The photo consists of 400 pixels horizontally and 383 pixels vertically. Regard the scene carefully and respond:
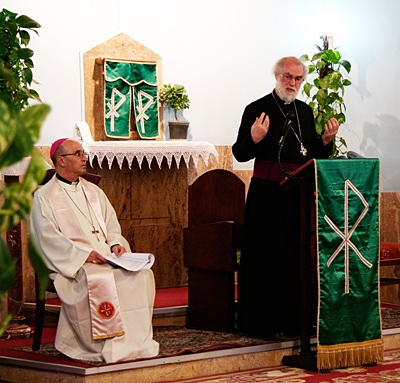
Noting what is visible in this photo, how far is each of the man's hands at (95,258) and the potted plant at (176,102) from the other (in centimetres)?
237

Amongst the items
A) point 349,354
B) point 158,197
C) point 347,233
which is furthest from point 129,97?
point 349,354

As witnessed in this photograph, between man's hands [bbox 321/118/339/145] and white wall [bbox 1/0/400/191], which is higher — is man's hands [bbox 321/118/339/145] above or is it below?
below

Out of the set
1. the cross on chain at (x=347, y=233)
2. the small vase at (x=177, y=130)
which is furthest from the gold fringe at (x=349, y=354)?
the small vase at (x=177, y=130)

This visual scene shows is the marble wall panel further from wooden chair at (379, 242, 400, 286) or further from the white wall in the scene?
wooden chair at (379, 242, 400, 286)

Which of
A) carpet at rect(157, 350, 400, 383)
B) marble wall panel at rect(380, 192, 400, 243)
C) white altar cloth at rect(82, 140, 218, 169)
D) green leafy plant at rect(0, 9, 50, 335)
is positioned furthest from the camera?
marble wall panel at rect(380, 192, 400, 243)

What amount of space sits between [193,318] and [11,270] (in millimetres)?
4630

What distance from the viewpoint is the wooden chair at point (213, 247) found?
15.8 ft

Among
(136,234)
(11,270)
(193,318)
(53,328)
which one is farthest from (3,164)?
(136,234)

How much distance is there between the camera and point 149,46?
6.56 meters

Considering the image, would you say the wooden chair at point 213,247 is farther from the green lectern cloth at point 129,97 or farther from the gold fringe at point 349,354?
the green lectern cloth at point 129,97

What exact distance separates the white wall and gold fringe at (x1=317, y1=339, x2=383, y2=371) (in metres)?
3.15

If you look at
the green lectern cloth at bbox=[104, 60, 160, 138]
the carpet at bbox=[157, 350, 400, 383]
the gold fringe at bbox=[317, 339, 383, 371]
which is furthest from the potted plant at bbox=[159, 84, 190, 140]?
the gold fringe at bbox=[317, 339, 383, 371]

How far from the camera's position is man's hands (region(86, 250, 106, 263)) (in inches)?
165

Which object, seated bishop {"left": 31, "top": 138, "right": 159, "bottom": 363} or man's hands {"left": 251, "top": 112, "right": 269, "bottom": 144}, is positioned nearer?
seated bishop {"left": 31, "top": 138, "right": 159, "bottom": 363}
